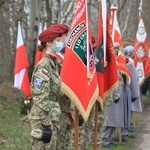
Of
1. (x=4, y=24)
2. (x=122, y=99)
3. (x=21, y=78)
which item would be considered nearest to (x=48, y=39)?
(x=122, y=99)

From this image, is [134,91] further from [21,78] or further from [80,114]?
[80,114]

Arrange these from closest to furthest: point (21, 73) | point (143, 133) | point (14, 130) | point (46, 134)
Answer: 1. point (46, 134)
2. point (14, 130)
3. point (143, 133)
4. point (21, 73)

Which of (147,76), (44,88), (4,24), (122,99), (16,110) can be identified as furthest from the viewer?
(4,24)

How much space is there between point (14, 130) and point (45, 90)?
4556mm

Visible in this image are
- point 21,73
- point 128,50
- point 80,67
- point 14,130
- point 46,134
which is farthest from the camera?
point 21,73

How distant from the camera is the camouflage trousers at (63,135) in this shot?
225 inches

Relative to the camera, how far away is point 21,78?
431 inches

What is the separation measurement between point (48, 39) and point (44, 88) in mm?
591

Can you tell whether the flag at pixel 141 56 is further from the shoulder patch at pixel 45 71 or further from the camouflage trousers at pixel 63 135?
the shoulder patch at pixel 45 71

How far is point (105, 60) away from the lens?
24.0 ft

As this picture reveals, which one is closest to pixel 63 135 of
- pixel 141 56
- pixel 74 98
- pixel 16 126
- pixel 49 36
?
pixel 74 98

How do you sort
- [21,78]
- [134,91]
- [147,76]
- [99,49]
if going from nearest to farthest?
1. [99,49]
2. [134,91]
3. [21,78]
4. [147,76]

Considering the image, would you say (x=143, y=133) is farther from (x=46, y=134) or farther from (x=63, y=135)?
(x=46, y=134)

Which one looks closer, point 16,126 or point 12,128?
point 12,128
